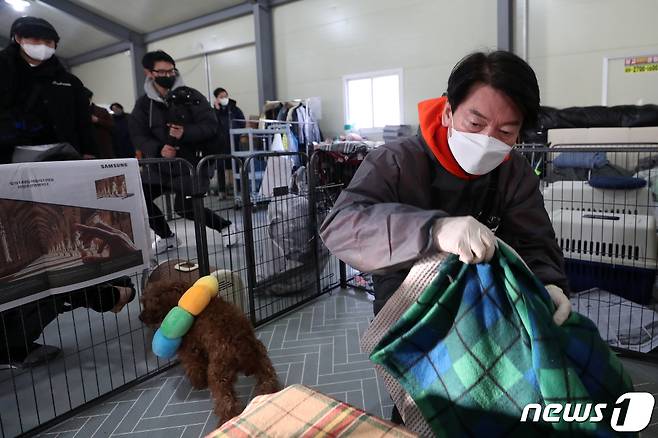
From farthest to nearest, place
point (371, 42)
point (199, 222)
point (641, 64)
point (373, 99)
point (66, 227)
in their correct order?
point (373, 99), point (371, 42), point (641, 64), point (199, 222), point (66, 227)

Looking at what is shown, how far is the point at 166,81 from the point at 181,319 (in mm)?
2454

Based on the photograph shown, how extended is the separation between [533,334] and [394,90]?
7.76 metres

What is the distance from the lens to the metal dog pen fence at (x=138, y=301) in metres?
2.18

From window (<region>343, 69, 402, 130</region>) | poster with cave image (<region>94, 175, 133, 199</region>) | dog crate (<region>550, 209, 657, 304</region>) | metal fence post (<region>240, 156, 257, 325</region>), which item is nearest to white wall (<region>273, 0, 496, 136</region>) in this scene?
window (<region>343, 69, 402, 130</region>)

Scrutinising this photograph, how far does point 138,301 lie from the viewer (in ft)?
10.0

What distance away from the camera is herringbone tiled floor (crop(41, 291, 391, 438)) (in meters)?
1.95

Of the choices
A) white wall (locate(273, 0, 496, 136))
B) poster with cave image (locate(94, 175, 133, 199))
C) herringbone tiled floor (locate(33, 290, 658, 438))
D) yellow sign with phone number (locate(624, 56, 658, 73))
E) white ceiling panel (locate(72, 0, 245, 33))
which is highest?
white ceiling panel (locate(72, 0, 245, 33))

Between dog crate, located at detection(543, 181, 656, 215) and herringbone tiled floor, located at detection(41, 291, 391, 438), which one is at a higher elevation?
dog crate, located at detection(543, 181, 656, 215)

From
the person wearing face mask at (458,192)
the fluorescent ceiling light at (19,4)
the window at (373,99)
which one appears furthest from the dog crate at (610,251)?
the fluorescent ceiling light at (19,4)

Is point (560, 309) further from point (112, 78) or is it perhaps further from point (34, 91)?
point (112, 78)

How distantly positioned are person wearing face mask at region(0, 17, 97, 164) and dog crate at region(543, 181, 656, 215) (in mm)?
3320

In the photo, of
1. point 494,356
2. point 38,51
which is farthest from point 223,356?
point 38,51

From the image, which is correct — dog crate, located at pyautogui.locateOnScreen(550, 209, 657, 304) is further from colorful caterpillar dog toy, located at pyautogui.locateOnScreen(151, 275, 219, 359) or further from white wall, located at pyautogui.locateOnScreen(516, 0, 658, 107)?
white wall, located at pyautogui.locateOnScreen(516, 0, 658, 107)

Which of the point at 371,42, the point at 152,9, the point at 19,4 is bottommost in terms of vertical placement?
the point at 371,42
